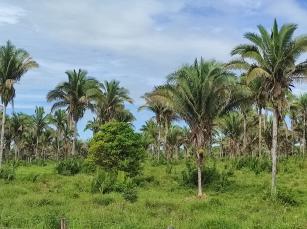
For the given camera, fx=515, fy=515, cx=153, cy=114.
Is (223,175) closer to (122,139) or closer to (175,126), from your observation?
(122,139)

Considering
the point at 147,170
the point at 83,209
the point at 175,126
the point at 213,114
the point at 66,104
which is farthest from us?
the point at 175,126

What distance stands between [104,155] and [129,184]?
6328 mm

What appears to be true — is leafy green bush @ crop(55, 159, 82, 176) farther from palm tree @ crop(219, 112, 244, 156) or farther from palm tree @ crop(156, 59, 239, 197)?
palm tree @ crop(219, 112, 244, 156)

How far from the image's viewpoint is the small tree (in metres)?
37.2

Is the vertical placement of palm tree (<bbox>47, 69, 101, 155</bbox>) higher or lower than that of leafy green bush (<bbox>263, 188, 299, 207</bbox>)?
higher

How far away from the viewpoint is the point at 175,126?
3078 inches

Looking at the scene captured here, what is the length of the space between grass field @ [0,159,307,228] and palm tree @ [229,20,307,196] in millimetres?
3498

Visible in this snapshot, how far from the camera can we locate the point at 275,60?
28.7 metres

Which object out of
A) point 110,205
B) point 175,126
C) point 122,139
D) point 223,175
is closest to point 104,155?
point 122,139

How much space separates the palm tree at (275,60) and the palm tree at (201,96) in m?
2.00

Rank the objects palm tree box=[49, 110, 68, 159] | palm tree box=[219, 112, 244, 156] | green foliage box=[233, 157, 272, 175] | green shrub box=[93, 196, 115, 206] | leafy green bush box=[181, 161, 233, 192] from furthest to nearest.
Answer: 1. palm tree box=[49, 110, 68, 159]
2. palm tree box=[219, 112, 244, 156]
3. green foliage box=[233, 157, 272, 175]
4. leafy green bush box=[181, 161, 233, 192]
5. green shrub box=[93, 196, 115, 206]

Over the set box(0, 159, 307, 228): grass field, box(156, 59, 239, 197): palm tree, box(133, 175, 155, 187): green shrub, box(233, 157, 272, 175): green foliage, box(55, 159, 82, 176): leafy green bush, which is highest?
box(156, 59, 239, 197): palm tree

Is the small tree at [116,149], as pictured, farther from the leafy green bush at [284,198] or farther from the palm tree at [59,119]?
the palm tree at [59,119]

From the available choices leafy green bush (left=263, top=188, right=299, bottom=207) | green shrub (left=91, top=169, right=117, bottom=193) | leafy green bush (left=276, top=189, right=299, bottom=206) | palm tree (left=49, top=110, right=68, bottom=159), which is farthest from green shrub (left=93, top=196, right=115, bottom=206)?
palm tree (left=49, top=110, right=68, bottom=159)
